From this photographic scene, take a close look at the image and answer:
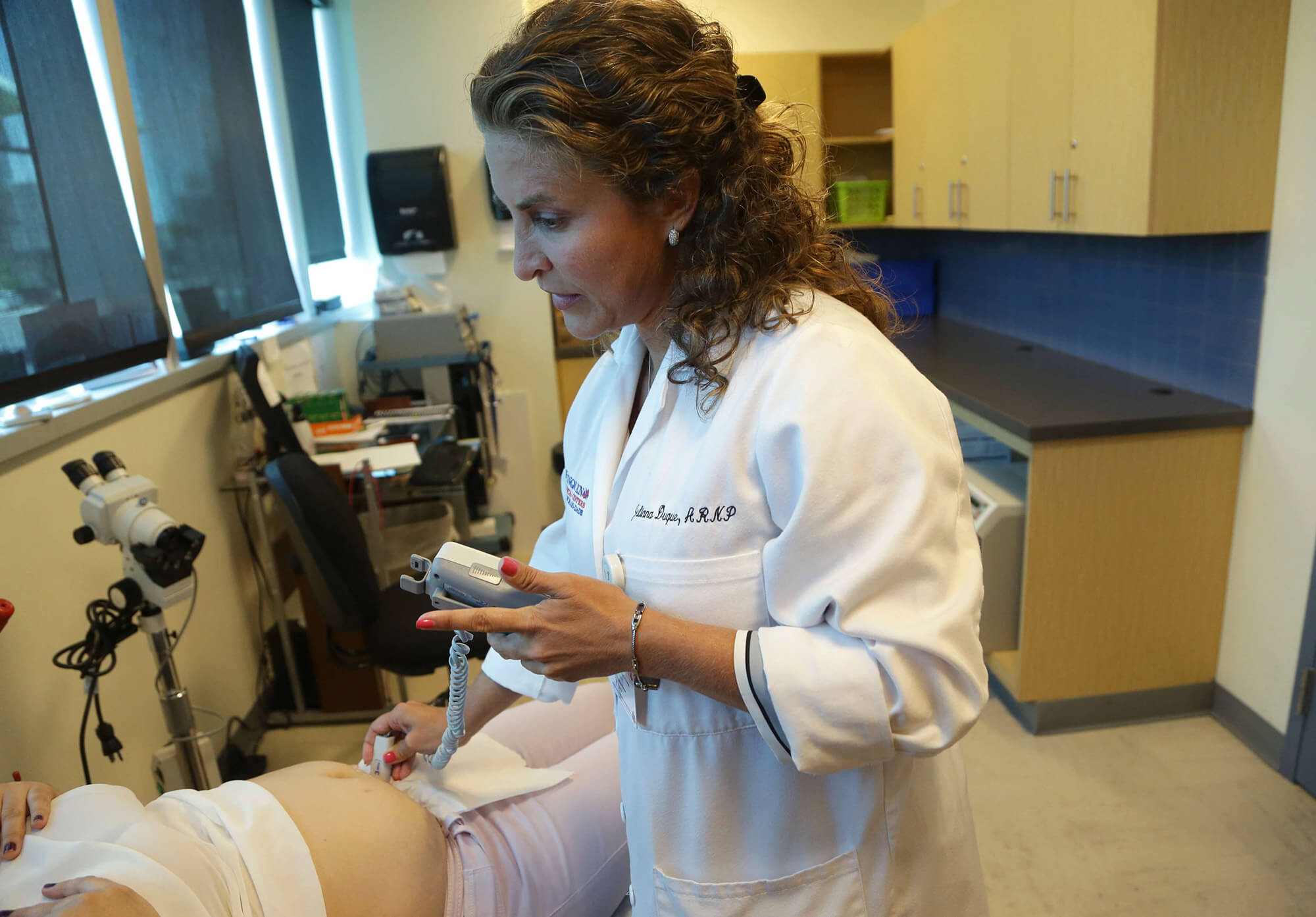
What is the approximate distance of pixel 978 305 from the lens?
3.93 metres

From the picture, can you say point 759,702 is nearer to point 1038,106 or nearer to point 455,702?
point 455,702

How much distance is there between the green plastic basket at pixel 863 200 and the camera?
3.99 metres

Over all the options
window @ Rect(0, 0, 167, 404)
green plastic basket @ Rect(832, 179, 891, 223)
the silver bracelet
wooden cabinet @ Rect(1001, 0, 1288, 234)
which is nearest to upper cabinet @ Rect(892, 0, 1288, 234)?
wooden cabinet @ Rect(1001, 0, 1288, 234)

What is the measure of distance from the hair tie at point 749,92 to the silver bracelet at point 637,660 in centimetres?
54

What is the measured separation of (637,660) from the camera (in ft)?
2.71

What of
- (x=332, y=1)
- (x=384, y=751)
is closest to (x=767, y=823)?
(x=384, y=751)

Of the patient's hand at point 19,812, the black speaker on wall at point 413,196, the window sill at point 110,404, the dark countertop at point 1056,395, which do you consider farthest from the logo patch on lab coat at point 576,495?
the black speaker on wall at point 413,196

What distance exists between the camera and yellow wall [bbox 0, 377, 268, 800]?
1.61 metres

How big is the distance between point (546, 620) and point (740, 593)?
196 mm

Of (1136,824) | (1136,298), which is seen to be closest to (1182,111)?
(1136,298)

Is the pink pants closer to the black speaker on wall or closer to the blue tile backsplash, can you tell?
the blue tile backsplash

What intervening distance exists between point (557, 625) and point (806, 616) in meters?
0.23

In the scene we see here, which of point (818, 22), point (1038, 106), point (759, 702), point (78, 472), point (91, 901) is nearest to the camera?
point (759, 702)

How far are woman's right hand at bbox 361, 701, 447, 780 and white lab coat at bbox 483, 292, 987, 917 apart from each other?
1.16 ft
